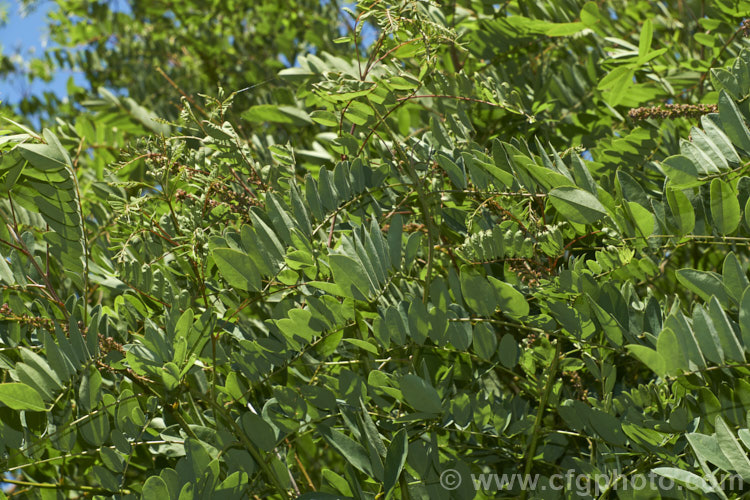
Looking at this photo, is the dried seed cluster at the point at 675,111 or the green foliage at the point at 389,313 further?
the dried seed cluster at the point at 675,111

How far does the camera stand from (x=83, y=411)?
754mm

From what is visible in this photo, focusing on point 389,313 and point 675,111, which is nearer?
point 389,313

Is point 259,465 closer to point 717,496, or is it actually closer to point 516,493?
point 516,493

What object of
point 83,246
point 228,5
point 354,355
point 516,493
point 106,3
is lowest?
point 516,493

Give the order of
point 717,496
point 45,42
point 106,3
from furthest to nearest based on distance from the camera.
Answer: point 45,42, point 106,3, point 717,496

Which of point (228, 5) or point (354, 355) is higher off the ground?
point (228, 5)

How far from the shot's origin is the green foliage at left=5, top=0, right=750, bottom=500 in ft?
2.27

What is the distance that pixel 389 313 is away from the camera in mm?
703

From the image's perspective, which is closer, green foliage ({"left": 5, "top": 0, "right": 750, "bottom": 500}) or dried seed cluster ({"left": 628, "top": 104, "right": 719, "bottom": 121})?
green foliage ({"left": 5, "top": 0, "right": 750, "bottom": 500})

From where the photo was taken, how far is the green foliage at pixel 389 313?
691 mm

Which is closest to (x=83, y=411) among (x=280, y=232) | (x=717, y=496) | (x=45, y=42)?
(x=280, y=232)

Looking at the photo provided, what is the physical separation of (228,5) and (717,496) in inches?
77.5

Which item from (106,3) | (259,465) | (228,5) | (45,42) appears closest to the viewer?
(259,465)

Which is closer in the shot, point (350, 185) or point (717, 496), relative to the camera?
point (717, 496)
